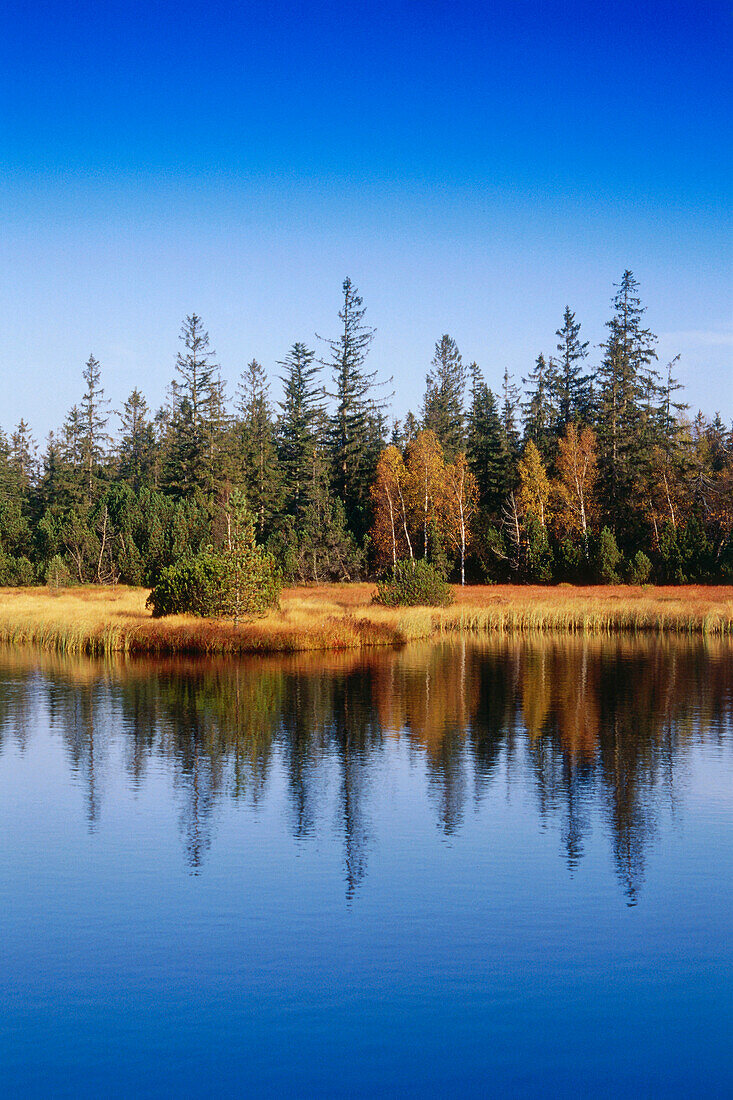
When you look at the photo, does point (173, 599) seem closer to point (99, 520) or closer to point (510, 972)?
point (510, 972)

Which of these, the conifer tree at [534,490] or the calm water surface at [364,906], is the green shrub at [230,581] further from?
the conifer tree at [534,490]

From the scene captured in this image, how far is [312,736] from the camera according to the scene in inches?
882

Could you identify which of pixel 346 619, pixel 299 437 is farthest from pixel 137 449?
pixel 346 619

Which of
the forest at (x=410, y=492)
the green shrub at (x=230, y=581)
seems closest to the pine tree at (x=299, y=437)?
the forest at (x=410, y=492)

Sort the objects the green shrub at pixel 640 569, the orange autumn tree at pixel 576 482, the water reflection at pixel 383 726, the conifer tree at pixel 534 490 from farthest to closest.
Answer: the conifer tree at pixel 534 490
the orange autumn tree at pixel 576 482
the green shrub at pixel 640 569
the water reflection at pixel 383 726

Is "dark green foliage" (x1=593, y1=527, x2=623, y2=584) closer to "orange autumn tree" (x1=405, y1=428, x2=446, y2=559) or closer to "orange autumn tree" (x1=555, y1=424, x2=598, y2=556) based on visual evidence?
"orange autumn tree" (x1=555, y1=424, x2=598, y2=556)

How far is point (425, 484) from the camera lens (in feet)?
253

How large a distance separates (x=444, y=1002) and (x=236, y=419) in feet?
322

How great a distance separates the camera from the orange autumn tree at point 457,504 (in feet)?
248

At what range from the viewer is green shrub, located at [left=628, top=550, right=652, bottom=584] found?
66.8 metres

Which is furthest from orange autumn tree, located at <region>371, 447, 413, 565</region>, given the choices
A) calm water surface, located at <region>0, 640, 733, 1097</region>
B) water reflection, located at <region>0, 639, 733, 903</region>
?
calm water surface, located at <region>0, 640, 733, 1097</region>

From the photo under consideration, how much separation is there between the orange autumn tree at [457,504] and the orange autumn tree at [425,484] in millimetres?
476

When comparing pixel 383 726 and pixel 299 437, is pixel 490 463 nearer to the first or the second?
pixel 299 437

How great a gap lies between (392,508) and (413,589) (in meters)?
28.0
